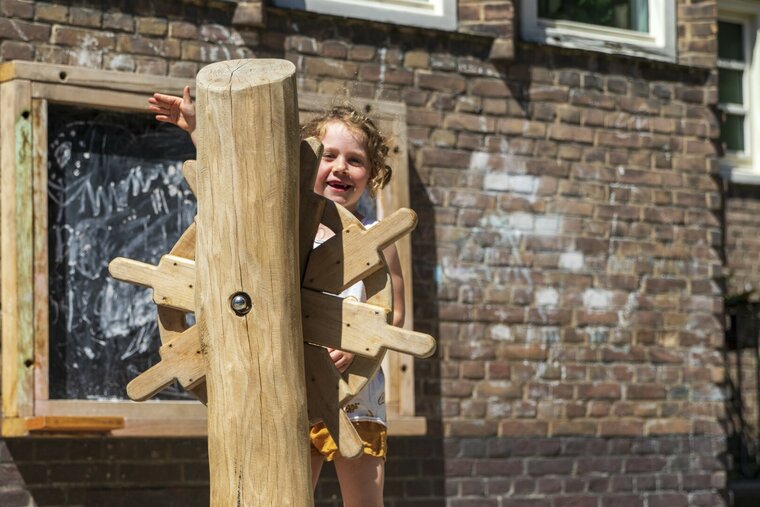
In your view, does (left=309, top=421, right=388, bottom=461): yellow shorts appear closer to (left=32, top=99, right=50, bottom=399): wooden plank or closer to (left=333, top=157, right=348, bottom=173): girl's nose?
(left=333, top=157, right=348, bottom=173): girl's nose

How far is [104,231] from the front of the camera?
8.29 metres

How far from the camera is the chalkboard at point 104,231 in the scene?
26.7 ft

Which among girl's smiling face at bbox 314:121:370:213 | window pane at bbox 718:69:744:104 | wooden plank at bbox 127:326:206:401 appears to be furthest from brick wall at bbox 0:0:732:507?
wooden plank at bbox 127:326:206:401

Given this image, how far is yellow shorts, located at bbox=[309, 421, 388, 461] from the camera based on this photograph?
5102 mm

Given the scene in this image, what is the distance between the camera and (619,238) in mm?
10008

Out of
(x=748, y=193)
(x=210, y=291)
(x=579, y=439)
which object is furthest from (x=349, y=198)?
(x=748, y=193)

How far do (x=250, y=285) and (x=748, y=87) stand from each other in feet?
30.4

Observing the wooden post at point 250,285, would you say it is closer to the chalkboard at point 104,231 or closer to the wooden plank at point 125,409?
the wooden plank at point 125,409

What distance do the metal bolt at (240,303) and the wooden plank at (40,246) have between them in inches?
153

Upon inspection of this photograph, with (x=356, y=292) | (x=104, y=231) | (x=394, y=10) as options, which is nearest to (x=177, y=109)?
(x=356, y=292)

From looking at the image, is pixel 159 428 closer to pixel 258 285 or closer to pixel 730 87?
pixel 258 285

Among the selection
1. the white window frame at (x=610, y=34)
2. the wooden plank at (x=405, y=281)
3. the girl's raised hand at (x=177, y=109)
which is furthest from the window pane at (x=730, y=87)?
the girl's raised hand at (x=177, y=109)

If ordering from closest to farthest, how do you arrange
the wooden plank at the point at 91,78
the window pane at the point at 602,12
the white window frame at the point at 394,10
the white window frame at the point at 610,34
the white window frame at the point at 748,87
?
the wooden plank at the point at 91,78 → the white window frame at the point at 394,10 → the white window frame at the point at 610,34 → the window pane at the point at 602,12 → the white window frame at the point at 748,87

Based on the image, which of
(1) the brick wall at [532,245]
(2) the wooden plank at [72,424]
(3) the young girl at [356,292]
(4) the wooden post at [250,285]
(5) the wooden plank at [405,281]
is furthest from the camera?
(5) the wooden plank at [405,281]
